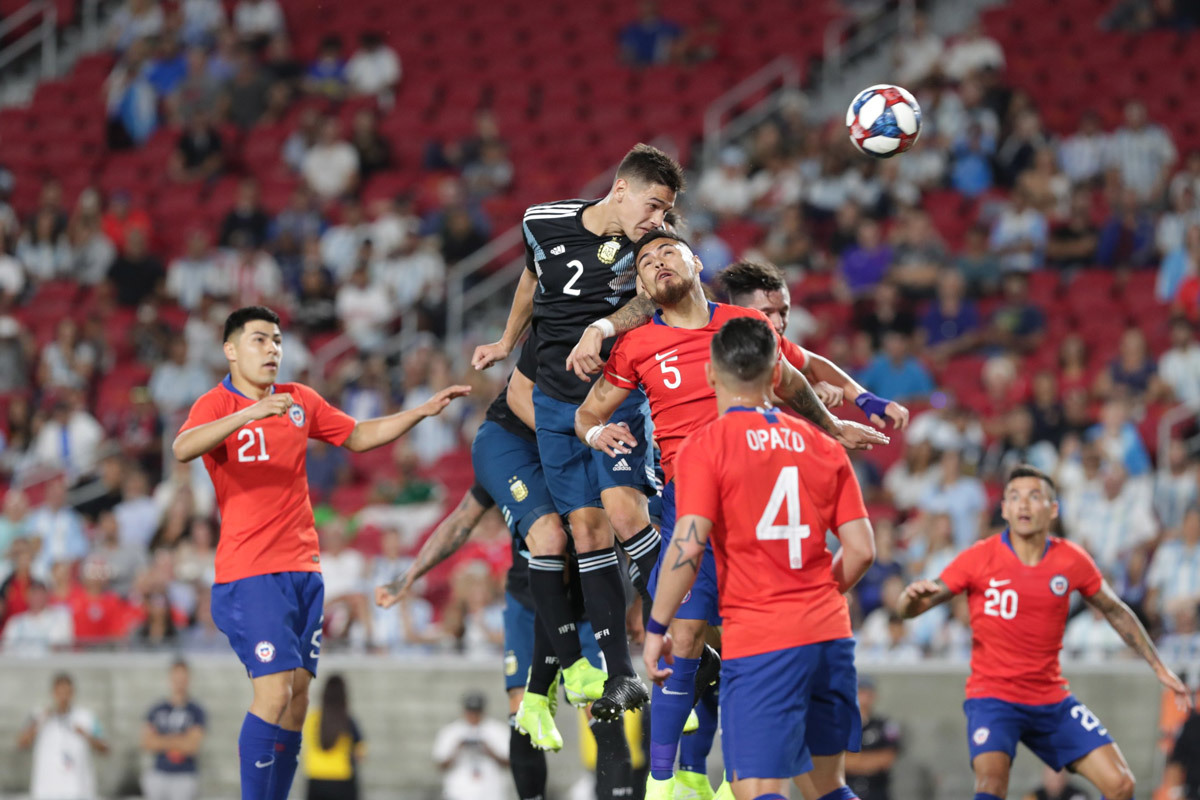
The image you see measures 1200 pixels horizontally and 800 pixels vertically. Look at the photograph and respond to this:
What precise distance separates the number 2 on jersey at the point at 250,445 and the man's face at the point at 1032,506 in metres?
4.49

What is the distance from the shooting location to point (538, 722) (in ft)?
28.2

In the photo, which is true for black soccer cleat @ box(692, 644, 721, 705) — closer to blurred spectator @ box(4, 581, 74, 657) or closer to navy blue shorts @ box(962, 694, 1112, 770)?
navy blue shorts @ box(962, 694, 1112, 770)

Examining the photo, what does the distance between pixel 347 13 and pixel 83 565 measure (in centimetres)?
1065

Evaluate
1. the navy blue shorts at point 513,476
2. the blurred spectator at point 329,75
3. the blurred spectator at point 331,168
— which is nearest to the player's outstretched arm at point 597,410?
the navy blue shorts at point 513,476

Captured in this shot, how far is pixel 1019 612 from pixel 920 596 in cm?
75

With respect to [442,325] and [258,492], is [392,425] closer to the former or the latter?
[258,492]

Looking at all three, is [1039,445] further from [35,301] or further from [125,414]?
[35,301]

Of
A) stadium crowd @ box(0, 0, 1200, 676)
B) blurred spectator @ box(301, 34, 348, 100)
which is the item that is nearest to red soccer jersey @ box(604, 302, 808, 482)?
stadium crowd @ box(0, 0, 1200, 676)

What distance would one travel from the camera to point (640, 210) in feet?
26.5

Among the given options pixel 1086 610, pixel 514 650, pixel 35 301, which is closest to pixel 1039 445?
pixel 1086 610

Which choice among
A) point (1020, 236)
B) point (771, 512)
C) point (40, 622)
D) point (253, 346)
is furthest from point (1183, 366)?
point (40, 622)

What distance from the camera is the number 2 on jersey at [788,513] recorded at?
21.2 feet

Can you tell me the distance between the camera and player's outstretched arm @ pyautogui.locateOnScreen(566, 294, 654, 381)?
7535mm

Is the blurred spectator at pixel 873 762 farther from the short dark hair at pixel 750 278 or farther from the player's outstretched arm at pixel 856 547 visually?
the player's outstretched arm at pixel 856 547
